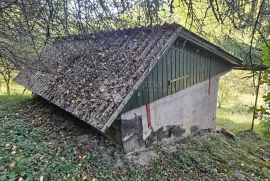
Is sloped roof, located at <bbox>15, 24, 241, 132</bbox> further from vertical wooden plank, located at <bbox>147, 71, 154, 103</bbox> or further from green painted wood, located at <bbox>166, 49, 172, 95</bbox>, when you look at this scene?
green painted wood, located at <bbox>166, 49, 172, 95</bbox>

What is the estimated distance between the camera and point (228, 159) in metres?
6.11

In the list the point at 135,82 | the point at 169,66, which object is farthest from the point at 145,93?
the point at 169,66

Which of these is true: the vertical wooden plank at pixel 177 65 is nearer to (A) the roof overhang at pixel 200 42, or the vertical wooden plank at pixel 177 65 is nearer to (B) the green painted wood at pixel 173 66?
(B) the green painted wood at pixel 173 66

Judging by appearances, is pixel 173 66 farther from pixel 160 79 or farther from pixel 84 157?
pixel 84 157

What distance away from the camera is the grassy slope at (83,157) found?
12.1ft

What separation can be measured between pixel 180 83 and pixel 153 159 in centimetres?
275

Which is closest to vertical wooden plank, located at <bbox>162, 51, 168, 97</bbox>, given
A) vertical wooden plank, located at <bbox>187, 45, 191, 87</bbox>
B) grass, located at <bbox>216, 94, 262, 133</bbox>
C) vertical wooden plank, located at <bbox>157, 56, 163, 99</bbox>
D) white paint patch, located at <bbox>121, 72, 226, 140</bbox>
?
vertical wooden plank, located at <bbox>157, 56, 163, 99</bbox>

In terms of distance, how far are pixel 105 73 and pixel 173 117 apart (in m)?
2.99

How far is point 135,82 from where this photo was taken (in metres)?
4.16

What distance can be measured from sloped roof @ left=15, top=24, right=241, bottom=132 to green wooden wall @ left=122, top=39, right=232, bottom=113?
56 cm

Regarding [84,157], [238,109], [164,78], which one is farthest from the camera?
[238,109]

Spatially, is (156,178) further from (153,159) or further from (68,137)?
(68,137)

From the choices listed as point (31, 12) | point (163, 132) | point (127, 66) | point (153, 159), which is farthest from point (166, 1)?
point (163, 132)

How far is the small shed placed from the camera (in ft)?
14.1
